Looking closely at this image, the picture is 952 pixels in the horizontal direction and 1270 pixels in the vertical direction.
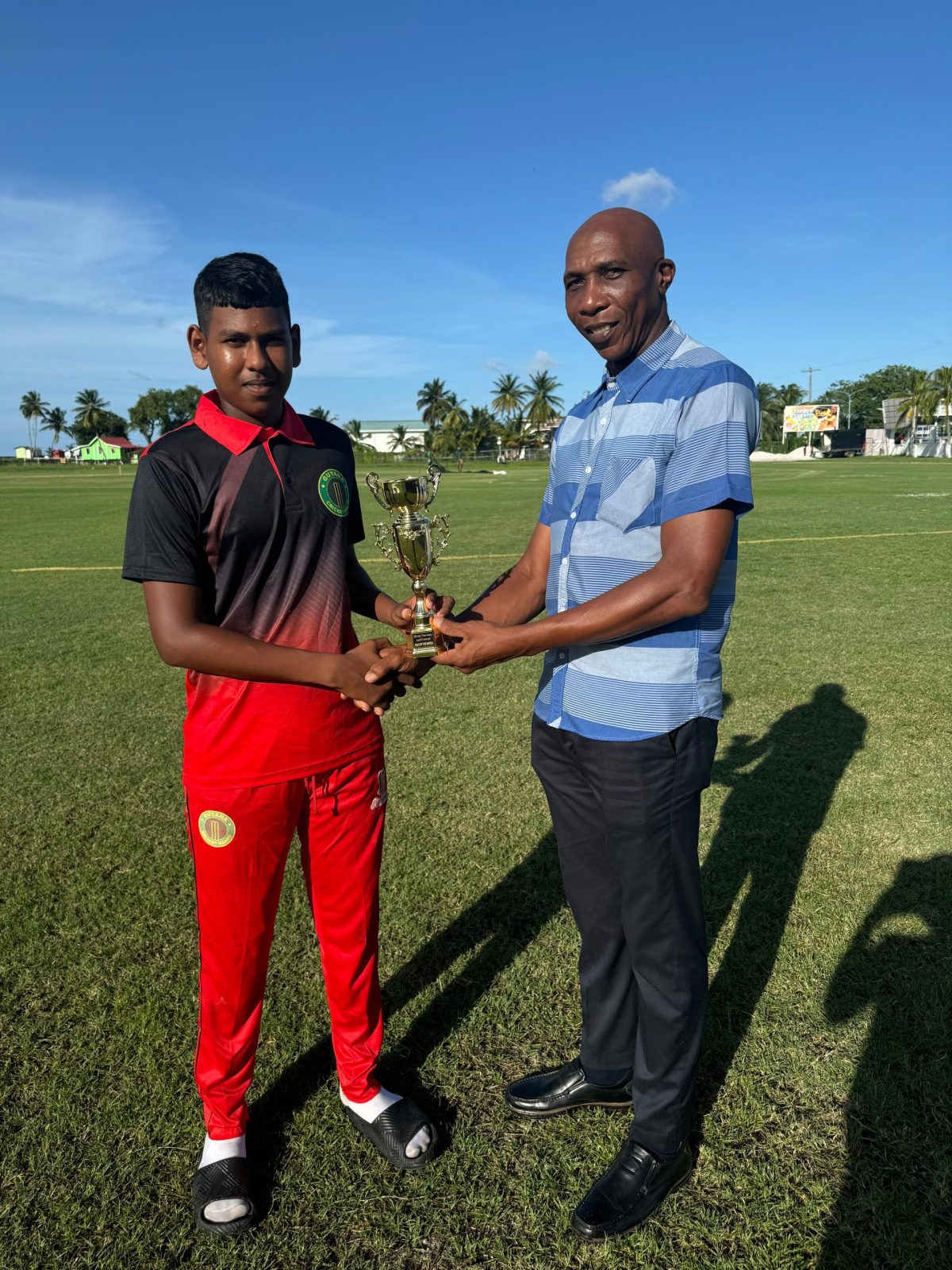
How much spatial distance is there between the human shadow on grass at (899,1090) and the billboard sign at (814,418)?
9574 centimetres

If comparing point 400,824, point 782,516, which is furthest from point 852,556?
point 400,824

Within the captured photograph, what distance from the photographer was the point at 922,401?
78125 mm

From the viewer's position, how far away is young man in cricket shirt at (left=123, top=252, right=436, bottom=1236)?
6.82 ft

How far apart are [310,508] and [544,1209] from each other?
77.3 inches

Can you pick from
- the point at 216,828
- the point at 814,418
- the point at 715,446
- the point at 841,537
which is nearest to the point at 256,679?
the point at 216,828

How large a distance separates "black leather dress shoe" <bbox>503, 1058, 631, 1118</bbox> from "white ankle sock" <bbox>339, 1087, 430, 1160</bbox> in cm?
33

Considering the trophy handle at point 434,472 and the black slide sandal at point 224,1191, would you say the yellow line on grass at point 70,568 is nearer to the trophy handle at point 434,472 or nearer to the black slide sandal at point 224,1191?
the trophy handle at point 434,472

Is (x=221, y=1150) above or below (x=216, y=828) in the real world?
below

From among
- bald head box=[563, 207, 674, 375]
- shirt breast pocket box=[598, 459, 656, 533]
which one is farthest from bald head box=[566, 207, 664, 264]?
shirt breast pocket box=[598, 459, 656, 533]

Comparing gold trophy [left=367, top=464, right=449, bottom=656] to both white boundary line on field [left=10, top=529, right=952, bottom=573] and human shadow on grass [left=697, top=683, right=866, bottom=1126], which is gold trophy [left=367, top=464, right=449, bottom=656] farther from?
white boundary line on field [left=10, top=529, right=952, bottom=573]

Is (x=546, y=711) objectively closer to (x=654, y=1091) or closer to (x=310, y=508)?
(x=310, y=508)

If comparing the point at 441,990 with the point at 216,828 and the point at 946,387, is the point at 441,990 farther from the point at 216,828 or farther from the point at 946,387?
the point at 946,387

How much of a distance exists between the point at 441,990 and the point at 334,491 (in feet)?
6.63

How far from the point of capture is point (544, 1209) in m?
2.31
